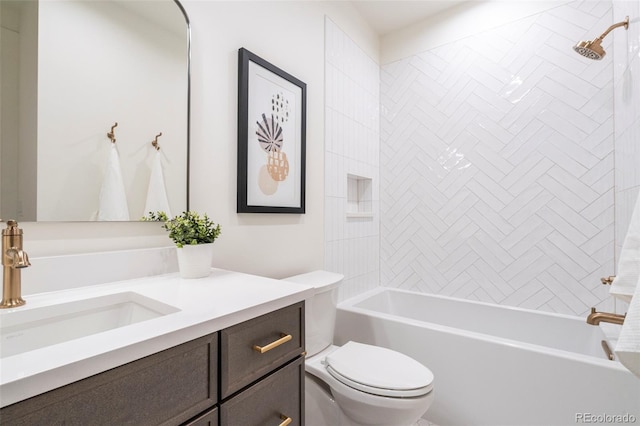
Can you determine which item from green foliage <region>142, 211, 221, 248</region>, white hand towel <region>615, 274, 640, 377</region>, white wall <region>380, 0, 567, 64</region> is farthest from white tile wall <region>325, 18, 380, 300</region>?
white hand towel <region>615, 274, 640, 377</region>

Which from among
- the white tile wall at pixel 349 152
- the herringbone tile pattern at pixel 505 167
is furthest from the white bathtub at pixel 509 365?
the white tile wall at pixel 349 152

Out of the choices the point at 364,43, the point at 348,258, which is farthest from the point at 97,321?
the point at 364,43

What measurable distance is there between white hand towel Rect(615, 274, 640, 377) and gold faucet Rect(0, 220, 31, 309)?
122cm

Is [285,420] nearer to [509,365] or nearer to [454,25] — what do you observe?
[509,365]

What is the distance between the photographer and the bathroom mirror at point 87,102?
2.65ft

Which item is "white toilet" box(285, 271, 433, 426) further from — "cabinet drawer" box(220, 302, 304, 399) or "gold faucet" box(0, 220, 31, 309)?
"gold faucet" box(0, 220, 31, 309)

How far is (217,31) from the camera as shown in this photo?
4.31 ft

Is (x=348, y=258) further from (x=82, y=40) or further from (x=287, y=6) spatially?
(x=82, y=40)

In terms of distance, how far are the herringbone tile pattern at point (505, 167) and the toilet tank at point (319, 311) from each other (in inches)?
46.1

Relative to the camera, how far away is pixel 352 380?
4.11 feet

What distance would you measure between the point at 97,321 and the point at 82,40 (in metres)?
0.85

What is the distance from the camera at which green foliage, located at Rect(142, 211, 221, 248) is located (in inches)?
40.5

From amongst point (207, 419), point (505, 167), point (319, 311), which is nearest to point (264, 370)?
point (207, 419)

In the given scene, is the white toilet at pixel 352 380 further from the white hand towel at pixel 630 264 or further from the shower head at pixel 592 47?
the shower head at pixel 592 47
